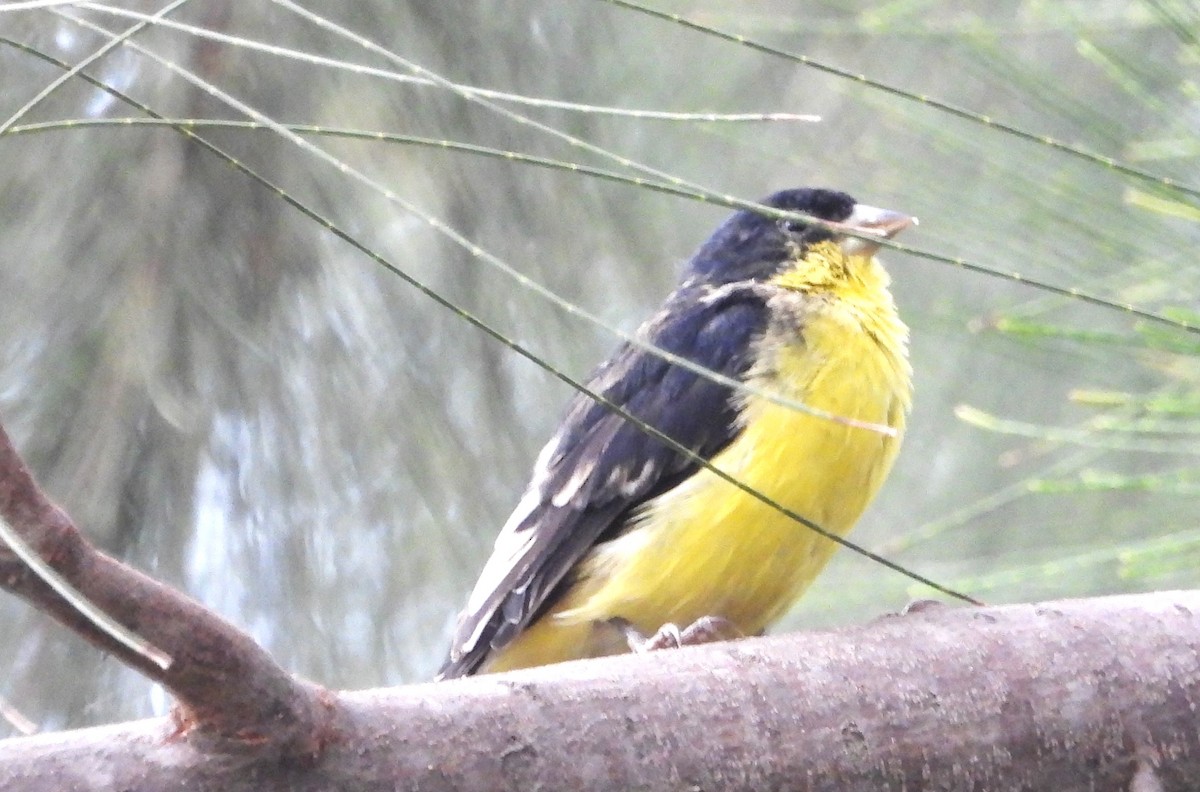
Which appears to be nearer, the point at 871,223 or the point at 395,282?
the point at 395,282

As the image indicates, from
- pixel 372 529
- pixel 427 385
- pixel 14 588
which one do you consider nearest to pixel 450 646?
pixel 372 529

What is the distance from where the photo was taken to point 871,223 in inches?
119

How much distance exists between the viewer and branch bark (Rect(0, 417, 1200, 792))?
54.5 inches

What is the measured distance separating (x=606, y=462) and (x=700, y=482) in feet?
0.74

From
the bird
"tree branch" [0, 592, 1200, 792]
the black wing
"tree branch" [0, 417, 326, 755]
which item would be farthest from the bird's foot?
"tree branch" [0, 417, 326, 755]

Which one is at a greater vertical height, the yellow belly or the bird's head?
the bird's head

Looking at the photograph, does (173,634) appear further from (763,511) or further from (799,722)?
(763,511)

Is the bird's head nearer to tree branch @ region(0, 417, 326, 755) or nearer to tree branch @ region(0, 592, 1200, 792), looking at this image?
tree branch @ region(0, 592, 1200, 792)

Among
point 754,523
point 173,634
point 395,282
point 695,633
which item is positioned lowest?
point 695,633

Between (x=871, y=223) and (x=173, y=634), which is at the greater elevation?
(x=173, y=634)

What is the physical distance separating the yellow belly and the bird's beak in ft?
1.05

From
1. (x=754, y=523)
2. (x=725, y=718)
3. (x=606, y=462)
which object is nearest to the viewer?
(x=725, y=718)

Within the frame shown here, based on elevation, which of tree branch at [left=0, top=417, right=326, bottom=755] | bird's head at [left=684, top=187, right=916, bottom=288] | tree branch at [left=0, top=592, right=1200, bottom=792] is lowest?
tree branch at [left=0, top=592, right=1200, bottom=792]

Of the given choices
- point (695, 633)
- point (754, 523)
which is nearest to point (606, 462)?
point (754, 523)
